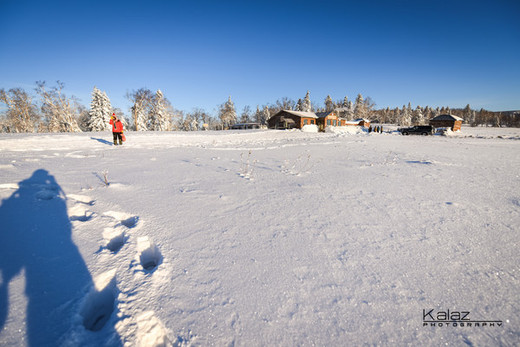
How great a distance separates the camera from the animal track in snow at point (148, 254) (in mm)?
2354

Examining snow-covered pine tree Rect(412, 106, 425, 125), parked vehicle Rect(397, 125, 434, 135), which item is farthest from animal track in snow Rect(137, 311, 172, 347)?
snow-covered pine tree Rect(412, 106, 425, 125)

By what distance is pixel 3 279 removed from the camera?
184cm

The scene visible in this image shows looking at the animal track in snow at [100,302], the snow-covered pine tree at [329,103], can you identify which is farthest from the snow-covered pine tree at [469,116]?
the animal track in snow at [100,302]

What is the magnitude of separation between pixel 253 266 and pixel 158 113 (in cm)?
5208

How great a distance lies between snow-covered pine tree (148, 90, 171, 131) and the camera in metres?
45.4

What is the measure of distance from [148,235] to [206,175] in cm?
271

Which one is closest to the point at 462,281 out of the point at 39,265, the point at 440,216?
the point at 440,216

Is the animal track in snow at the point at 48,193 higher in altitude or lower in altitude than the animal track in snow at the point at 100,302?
higher

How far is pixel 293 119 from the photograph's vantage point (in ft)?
140

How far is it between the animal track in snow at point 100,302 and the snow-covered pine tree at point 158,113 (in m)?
51.0

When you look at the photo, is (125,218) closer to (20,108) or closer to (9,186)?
(9,186)

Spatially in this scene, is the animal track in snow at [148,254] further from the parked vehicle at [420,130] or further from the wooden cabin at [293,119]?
the wooden cabin at [293,119]

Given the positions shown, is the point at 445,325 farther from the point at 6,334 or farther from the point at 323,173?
the point at 323,173

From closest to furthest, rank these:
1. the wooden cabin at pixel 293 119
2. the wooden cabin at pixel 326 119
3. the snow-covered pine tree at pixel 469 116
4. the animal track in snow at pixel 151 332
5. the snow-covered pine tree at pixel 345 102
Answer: the animal track in snow at pixel 151 332
the wooden cabin at pixel 293 119
the wooden cabin at pixel 326 119
the snow-covered pine tree at pixel 345 102
the snow-covered pine tree at pixel 469 116
